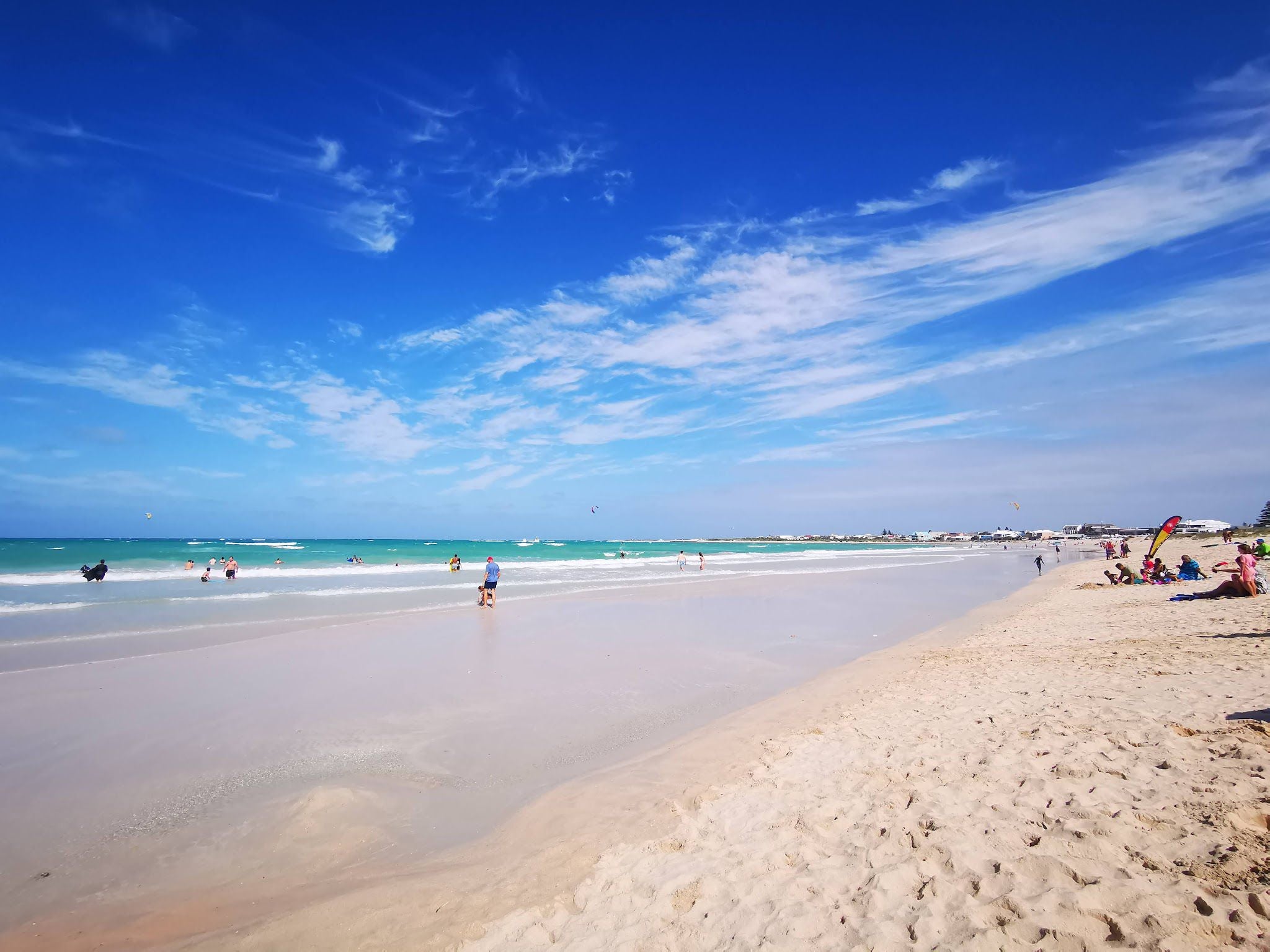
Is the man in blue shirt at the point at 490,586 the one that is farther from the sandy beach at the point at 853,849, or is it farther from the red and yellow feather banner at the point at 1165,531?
the red and yellow feather banner at the point at 1165,531

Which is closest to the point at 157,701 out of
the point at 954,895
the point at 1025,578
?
the point at 954,895

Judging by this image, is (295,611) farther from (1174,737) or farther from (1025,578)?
(1025,578)

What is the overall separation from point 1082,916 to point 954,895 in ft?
2.01

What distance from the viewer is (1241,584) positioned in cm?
1581

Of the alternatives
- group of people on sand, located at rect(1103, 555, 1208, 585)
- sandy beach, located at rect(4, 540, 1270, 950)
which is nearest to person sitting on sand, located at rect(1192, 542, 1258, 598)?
group of people on sand, located at rect(1103, 555, 1208, 585)

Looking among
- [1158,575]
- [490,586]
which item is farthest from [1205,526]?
[490,586]

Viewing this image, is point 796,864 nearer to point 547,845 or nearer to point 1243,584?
point 547,845

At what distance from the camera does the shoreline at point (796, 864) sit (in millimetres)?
3180

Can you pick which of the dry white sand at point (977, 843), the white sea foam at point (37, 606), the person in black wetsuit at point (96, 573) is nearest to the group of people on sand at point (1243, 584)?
the dry white sand at point (977, 843)

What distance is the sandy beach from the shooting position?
3.33 meters

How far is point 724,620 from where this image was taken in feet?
57.7

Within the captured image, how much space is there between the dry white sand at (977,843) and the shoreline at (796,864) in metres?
0.02

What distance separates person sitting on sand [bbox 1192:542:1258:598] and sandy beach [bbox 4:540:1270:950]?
11.9 metres

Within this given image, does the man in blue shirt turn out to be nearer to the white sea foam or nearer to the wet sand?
the wet sand
